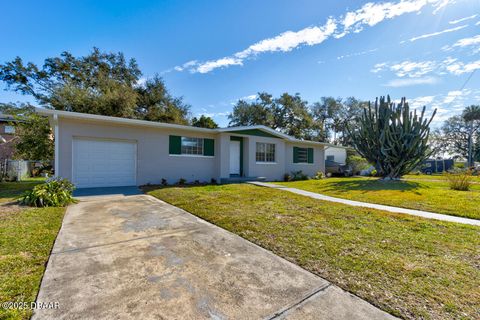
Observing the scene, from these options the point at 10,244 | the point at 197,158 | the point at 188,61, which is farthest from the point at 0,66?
the point at 10,244

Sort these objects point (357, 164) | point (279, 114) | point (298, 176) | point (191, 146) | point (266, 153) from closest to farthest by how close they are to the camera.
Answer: point (191, 146) < point (266, 153) < point (298, 176) < point (357, 164) < point (279, 114)

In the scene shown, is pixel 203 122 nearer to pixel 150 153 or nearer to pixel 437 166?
pixel 150 153

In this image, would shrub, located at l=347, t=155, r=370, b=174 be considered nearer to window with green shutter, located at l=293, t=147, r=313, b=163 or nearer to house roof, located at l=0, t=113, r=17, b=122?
window with green shutter, located at l=293, t=147, r=313, b=163

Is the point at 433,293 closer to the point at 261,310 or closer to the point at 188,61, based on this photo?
the point at 261,310

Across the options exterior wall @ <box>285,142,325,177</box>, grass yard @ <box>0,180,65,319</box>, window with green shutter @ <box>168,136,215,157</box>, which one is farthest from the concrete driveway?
exterior wall @ <box>285,142,325,177</box>

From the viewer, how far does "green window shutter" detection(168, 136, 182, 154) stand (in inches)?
441

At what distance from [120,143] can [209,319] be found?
32.4 ft

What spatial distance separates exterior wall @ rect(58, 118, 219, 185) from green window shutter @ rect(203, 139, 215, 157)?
0.19 m

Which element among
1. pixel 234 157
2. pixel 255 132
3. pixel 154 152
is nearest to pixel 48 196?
pixel 154 152

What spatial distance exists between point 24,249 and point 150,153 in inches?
304

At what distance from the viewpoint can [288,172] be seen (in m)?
15.9

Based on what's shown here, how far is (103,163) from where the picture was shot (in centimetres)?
971

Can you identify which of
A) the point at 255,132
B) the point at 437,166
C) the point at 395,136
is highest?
the point at 255,132

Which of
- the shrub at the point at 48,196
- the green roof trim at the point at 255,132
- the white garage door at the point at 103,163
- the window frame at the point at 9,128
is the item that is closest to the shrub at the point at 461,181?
the green roof trim at the point at 255,132
